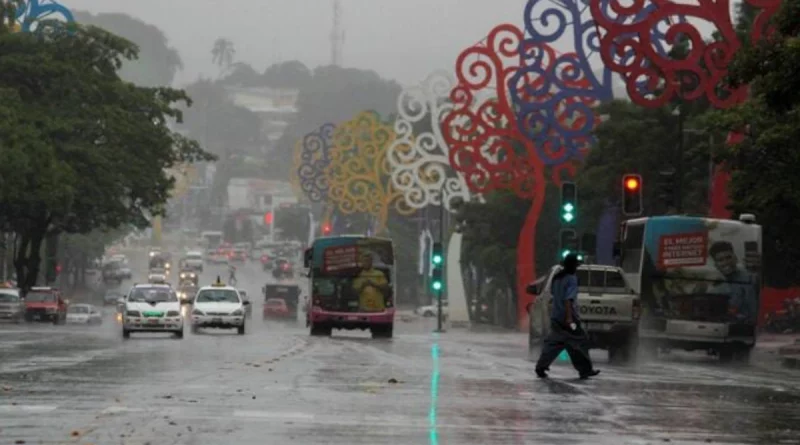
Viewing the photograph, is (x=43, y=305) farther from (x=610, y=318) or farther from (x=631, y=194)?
(x=610, y=318)

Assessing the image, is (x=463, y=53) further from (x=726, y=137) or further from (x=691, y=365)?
(x=691, y=365)

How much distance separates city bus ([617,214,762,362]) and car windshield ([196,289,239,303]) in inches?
677

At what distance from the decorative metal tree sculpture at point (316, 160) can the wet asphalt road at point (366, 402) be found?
9376 cm

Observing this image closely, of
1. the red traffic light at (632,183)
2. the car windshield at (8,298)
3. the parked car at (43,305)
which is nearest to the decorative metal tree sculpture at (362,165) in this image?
the parked car at (43,305)

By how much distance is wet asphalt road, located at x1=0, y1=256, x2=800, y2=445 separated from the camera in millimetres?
16719

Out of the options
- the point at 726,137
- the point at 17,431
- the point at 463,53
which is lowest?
the point at 17,431

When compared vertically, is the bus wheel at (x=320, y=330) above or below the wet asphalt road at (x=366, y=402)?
above

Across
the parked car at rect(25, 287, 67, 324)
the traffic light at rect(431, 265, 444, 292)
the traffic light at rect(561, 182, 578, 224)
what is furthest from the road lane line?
the parked car at rect(25, 287, 67, 324)

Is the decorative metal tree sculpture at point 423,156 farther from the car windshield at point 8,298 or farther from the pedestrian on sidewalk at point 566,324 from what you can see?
the pedestrian on sidewalk at point 566,324

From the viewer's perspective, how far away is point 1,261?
114375mm

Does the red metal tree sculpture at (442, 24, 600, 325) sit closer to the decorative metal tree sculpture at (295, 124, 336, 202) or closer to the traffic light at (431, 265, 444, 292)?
the traffic light at (431, 265, 444, 292)

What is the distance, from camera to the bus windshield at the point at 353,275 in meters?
57.0

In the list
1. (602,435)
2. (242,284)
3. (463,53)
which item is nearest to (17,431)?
(602,435)

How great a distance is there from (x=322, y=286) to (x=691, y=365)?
1938 cm
